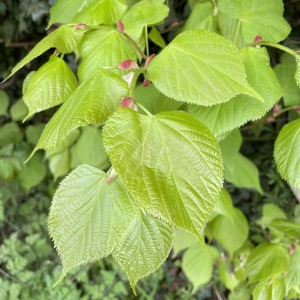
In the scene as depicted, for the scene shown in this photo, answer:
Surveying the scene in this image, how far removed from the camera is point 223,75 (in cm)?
40

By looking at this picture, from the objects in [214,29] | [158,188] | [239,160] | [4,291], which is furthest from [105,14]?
[4,291]

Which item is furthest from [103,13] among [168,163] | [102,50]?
[168,163]

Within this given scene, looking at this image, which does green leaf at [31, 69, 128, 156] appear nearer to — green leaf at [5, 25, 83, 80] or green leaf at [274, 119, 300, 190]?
green leaf at [5, 25, 83, 80]

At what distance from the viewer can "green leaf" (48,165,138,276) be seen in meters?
0.36

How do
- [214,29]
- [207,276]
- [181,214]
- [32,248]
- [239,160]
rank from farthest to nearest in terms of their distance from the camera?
[32,248], [207,276], [239,160], [214,29], [181,214]

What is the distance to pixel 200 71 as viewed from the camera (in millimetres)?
413

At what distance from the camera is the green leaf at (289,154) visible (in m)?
0.47

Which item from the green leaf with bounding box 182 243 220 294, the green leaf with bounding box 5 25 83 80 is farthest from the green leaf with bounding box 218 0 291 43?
the green leaf with bounding box 182 243 220 294

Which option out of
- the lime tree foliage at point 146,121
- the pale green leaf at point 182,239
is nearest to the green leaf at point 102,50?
the lime tree foliage at point 146,121

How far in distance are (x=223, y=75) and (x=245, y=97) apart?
0.09 m

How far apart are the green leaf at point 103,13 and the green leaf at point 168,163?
27 centimetres

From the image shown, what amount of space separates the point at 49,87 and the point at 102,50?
4.4 inches

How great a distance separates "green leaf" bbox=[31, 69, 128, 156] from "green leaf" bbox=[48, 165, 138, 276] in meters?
0.06

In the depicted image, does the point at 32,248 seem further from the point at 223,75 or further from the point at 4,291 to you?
the point at 223,75
